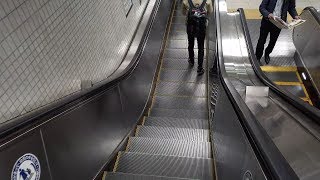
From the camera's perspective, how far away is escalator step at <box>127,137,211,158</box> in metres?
3.71

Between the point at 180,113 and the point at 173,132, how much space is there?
903 mm

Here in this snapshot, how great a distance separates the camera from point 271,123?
2.68 metres

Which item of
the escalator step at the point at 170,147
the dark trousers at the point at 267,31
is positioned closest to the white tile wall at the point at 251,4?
the dark trousers at the point at 267,31

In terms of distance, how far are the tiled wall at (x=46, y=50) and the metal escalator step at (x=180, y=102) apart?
6.38ft

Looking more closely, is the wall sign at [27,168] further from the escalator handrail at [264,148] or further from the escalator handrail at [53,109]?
the escalator handrail at [264,148]

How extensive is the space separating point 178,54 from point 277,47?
2033 millimetres

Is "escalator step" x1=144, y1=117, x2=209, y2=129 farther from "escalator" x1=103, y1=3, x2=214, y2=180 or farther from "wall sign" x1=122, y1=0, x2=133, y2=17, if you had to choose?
"wall sign" x1=122, y1=0, x2=133, y2=17

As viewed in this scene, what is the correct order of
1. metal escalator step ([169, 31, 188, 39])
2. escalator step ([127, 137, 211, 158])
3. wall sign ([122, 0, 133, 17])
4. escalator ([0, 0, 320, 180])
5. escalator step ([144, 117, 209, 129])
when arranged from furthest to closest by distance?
metal escalator step ([169, 31, 188, 39])
wall sign ([122, 0, 133, 17])
escalator step ([144, 117, 209, 129])
escalator step ([127, 137, 211, 158])
escalator ([0, 0, 320, 180])

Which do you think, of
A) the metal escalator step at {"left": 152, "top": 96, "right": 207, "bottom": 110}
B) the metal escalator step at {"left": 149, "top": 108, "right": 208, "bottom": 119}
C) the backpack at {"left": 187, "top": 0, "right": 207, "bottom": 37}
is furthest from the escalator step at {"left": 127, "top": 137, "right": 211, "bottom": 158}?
the backpack at {"left": 187, "top": 0, "right": 207, "bottom": 37}

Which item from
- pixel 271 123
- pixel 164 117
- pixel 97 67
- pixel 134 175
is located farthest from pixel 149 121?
pixel 271 123

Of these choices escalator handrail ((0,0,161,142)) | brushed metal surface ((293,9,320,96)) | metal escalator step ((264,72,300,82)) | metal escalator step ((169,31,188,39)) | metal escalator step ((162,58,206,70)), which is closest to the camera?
escalator handrail ((0,0,161,142))

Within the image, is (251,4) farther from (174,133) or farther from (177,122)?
(174,133)

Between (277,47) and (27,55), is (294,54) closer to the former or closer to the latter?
(277,47)

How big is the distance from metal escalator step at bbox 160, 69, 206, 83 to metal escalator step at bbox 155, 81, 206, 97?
15 cm
